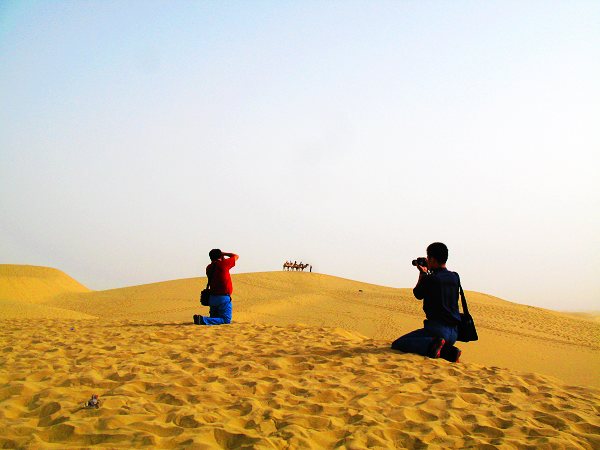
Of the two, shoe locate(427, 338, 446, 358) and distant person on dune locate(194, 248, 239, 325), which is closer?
shoe locate(427, 338, 446, 358)

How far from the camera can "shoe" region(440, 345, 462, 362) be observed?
7.37 meters

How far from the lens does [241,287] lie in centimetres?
2572

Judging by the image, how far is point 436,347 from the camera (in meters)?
7.31

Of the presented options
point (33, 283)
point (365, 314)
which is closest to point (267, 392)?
point (365, 314)

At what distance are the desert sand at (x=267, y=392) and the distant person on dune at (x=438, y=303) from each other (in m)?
0.37

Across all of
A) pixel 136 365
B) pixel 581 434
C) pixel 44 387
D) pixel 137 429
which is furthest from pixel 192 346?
pixel 581 434

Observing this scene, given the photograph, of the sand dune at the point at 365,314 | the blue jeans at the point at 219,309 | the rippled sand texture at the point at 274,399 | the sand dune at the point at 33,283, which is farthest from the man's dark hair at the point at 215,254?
the sand dune at the point at 33,283

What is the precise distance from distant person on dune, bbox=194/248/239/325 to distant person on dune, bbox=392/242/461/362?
5.04 meters

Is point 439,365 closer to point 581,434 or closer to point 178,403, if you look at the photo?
point 581,434

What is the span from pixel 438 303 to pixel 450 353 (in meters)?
0.94

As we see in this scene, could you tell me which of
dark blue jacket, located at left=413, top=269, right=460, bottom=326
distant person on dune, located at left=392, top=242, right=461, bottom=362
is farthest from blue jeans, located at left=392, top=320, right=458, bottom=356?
dark blue jacket, located at left=413, top=269, right=460, bottom=326

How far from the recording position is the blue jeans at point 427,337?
7.34 metres

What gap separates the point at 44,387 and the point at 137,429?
2065 mm

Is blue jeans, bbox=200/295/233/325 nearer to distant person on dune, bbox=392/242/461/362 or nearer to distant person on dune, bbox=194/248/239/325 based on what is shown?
distant person on dune, bbox=194/248/239/325
